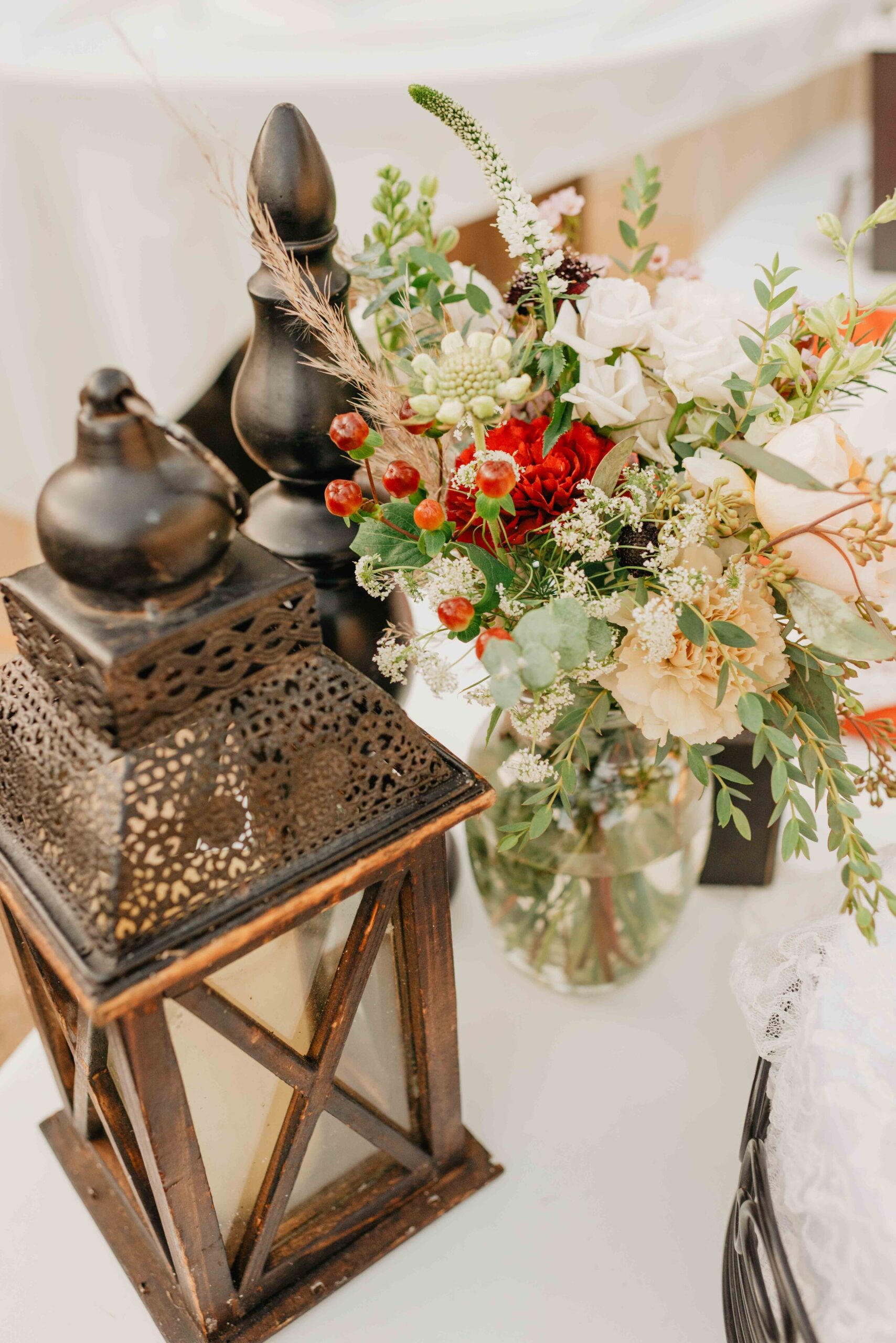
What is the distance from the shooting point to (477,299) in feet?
2.16

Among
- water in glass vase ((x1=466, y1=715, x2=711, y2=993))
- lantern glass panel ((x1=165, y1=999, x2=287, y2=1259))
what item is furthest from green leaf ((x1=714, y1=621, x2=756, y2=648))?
lantern glass panel ((x1=165, y1=999, x2=287, y2=1259))

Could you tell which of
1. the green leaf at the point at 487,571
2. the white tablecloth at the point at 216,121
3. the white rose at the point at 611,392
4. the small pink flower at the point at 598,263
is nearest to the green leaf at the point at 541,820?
the green leaf at the point at 487,571

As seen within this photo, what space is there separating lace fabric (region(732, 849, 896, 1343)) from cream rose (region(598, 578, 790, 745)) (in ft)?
0.47

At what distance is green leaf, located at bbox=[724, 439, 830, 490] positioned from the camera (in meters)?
0.45

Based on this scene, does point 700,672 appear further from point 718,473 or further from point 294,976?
point 294,976

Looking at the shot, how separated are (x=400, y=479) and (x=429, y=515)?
33mm

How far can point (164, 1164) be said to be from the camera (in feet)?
1.74

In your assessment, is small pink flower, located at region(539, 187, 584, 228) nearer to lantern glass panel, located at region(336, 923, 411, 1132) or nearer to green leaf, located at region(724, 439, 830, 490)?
green leaf, located at region(724, 439, 830, 490)

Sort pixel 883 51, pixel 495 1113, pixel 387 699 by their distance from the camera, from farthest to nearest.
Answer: pixel 883 51 → pixel 495 1113 → pixel 387 699

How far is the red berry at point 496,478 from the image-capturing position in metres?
0.49

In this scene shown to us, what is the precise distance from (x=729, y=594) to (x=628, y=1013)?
41cm

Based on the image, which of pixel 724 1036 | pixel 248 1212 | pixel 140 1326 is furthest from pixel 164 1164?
pixel 724 1036

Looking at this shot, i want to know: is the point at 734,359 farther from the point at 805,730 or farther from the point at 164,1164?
the point at 164,1164

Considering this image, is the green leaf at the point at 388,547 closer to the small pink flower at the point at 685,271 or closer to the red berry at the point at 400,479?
the red berry at the point at 400,479
